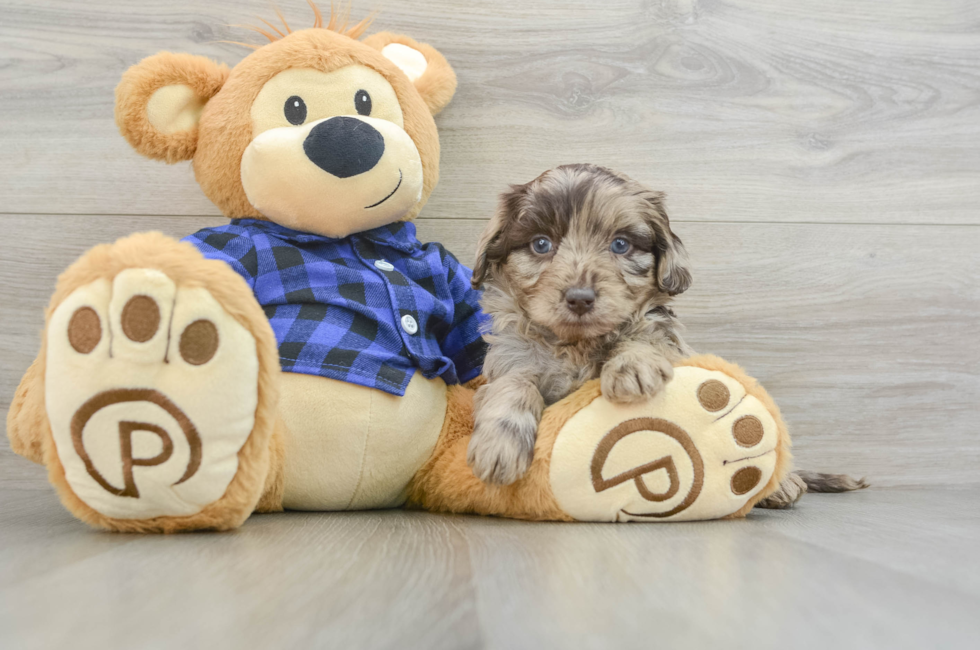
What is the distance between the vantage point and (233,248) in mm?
1402

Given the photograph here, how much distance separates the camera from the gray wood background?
183 centimetres

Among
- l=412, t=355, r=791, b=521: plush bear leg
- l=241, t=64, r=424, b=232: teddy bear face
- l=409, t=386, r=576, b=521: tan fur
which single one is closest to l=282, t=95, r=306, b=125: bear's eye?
l=241, t=64, r=424, b=232: teddy bear face

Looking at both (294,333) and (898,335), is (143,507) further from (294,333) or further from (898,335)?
(898,335)

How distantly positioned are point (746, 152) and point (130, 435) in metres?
1.72

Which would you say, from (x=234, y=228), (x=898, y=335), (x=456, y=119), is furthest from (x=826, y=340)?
(x=234, y=228)

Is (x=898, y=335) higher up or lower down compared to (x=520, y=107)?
lower down

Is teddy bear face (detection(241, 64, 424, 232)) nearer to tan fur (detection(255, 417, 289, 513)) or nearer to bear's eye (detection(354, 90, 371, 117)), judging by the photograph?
bear's eye (detection(354, 90, 371, 117))

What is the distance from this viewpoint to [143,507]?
102 cm

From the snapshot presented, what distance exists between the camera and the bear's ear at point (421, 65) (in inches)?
64.9

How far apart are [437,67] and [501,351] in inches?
29.5

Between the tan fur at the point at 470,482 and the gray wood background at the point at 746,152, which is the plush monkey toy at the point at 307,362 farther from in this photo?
the gray wood background at the point at 746,152

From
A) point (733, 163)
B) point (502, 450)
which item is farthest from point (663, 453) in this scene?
point (733, 163)

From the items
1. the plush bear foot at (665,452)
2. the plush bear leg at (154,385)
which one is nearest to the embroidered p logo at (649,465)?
the plush bear foot at (665,452)

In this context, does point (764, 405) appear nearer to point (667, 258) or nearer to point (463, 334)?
point (667, 258)
